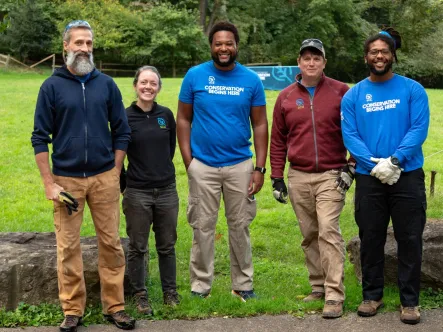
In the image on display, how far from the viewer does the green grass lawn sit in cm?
556

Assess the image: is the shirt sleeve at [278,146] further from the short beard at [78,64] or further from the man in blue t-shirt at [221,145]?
the short beard at [78,64]

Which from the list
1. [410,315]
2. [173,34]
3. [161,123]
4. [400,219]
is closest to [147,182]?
[161,123]

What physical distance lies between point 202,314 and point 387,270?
5.86 feet

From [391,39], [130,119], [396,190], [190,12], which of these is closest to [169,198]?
[130,119]

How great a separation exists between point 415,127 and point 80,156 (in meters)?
2.55

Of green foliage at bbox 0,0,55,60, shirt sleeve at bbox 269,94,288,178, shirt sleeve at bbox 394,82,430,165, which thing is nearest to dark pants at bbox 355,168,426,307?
shirt sleeve at bbox 394,82,430,165

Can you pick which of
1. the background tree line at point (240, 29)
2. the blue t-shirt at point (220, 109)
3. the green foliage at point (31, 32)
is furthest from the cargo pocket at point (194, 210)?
the green foliage at point (31, 32)

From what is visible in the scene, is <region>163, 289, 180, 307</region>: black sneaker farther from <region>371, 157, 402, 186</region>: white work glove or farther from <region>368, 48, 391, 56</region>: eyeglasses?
<region>368, 48, 391, 56</region>: eyeglasses

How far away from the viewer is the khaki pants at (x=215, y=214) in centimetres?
577

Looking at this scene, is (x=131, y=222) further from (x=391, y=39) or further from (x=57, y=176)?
(x=391, y=39)

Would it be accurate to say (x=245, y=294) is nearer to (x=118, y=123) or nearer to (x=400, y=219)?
(x=400, y=219)

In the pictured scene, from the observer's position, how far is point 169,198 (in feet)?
18.3

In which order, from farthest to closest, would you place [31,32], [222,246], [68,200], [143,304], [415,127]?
[31,32]
[222,246]
[143,304]
[415,127]
[68,200]

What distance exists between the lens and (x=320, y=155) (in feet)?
18.4
